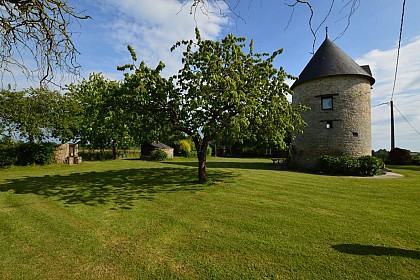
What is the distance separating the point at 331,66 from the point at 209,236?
18.7 m

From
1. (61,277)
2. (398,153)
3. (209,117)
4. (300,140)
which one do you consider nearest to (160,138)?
(209,117)

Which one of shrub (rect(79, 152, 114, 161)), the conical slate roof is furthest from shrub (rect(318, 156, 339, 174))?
shrub (rect(79, 152, 114, 161))

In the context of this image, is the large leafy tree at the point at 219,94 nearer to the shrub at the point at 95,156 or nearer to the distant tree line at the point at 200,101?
the distant tree line at the point at 200,101

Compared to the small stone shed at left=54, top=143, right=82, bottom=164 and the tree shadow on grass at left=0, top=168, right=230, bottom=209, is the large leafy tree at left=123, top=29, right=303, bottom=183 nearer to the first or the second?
the tree shadow on grass at left=0, top=168, right=230, bottom=209

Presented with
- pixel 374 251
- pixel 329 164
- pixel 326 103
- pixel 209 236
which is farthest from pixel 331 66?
pixel 209 236

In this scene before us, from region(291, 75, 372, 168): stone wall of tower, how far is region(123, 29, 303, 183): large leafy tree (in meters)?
8.75

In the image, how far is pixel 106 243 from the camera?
463 centimetres

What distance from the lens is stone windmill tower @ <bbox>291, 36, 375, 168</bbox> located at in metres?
17.9

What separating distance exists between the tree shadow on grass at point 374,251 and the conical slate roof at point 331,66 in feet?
A: 54.8

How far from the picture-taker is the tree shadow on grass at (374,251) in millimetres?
4121

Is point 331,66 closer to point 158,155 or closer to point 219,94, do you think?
point 219,94

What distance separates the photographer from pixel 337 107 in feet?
59.0

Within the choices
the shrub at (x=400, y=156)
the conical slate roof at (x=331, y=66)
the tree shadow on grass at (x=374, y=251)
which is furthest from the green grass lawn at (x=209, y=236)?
the shrub at (x=400, y=156)

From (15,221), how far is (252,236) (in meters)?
6.18
